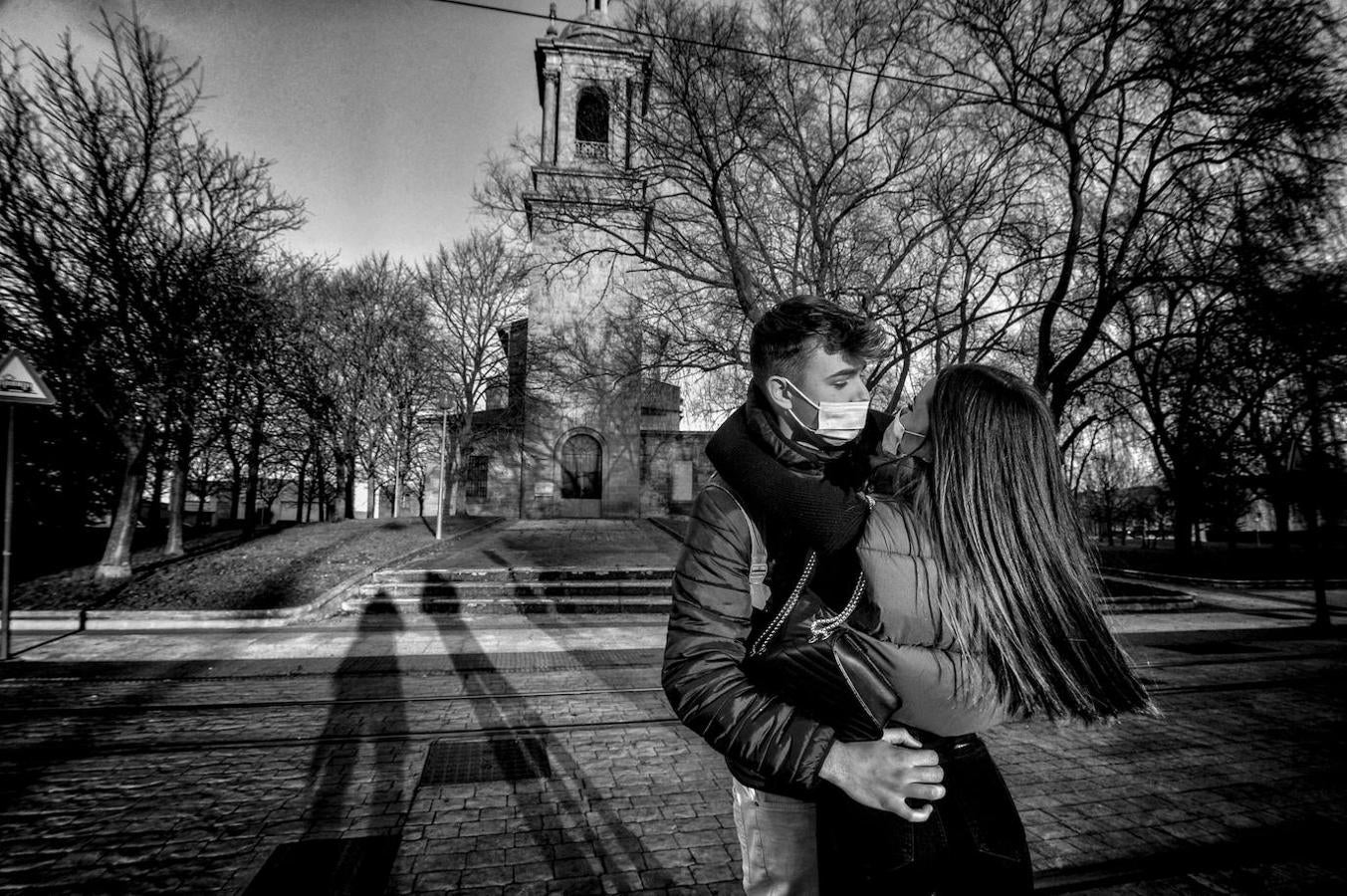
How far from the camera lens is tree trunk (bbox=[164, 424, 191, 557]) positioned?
13.9 metres

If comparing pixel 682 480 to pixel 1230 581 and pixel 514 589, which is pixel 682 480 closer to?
pixel 514 589

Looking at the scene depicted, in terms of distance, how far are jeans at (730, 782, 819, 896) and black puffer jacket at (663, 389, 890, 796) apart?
131 mm

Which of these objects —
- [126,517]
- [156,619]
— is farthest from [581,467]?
[156,619]

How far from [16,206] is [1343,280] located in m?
20.5

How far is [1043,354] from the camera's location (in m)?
11.0

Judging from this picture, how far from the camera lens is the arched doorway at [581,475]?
92.4 feet

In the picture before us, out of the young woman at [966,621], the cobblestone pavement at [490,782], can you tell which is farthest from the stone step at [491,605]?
the young woman at [966,621]

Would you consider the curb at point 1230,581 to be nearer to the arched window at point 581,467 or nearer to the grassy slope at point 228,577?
the grassy slope at point 228,577

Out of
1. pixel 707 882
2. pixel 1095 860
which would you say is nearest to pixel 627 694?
pixel 707 882

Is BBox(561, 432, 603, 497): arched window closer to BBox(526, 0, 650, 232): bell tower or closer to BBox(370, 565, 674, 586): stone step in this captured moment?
BBox(526, 0, 650, 232): bell tower

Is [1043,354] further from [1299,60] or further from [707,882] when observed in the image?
[707,882]

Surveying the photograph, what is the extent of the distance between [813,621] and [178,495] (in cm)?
1813

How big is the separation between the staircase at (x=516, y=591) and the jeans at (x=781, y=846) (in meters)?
9.56

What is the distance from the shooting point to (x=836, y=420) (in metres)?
1.78
